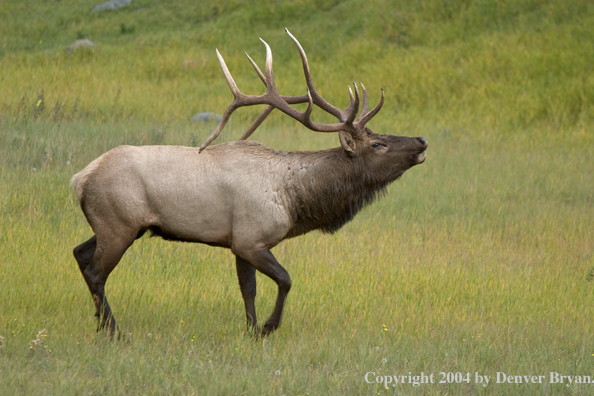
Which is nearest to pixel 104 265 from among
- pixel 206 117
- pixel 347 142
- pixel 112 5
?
pixel 347 142

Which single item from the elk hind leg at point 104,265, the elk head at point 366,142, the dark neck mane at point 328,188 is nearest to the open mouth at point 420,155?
the elk head at point 366,142

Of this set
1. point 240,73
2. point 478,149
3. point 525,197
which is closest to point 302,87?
point 240,73

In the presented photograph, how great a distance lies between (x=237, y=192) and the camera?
531 cm

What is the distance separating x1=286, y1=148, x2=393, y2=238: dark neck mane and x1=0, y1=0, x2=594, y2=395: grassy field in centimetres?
86

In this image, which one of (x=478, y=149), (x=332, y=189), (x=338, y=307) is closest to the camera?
(x=332, y=189)

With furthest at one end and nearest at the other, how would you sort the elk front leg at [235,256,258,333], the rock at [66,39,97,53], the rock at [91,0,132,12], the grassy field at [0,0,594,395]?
the rock at [91,0,132,12]
the rock at [66,39,97,53]
the elk front leg at [235,256,258,333]
the grassy field at [0,0,594,395]

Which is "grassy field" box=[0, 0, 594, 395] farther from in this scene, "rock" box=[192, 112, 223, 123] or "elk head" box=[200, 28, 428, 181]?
"elk head" box=[200, 28, 428, 181]

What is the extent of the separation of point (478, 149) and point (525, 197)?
318 centimetres

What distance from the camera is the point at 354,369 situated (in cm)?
483

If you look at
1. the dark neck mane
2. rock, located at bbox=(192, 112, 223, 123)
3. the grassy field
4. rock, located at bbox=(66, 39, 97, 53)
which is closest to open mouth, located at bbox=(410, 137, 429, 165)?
the dark neck mane

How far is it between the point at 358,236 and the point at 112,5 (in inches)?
873

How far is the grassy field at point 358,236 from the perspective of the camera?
15.9 feet

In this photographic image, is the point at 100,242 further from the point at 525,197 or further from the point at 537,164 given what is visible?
the point at 537,164

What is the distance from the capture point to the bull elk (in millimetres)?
5156
